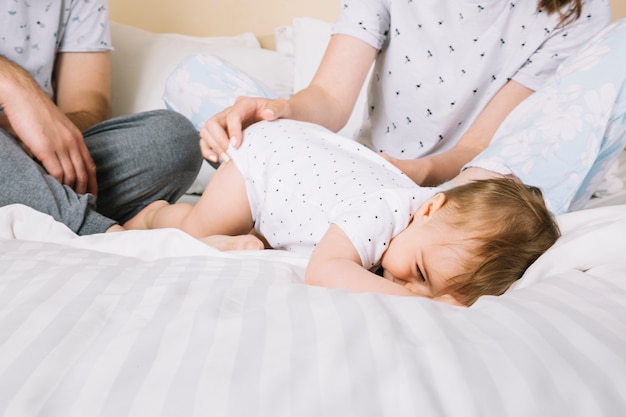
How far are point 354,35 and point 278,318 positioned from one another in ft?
2.98

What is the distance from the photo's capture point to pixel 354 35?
1309mm

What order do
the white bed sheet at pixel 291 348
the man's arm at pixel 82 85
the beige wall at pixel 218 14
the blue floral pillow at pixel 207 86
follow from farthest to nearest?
the beige wall at pixel 218 14, the man's arm at pixel 82 85, the blue floral pillow at pixel 207 86, the white bed sheet at pixel 291 348

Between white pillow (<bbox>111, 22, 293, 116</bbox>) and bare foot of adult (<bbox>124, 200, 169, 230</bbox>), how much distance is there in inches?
25.6

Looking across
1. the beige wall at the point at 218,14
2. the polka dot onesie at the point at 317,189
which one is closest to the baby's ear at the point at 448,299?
the polka dot onesie at the point at 317,189

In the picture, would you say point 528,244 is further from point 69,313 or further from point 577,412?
point 69,313

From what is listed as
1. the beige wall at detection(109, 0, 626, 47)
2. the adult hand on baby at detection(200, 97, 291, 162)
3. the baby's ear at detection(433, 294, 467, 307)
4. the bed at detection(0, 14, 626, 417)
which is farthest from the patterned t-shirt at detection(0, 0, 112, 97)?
the baby's ear at detection(433, 294, 467, 307)

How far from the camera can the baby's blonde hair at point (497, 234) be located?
0.84 meters

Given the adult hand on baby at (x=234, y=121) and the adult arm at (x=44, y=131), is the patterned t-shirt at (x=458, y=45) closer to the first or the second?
the adult hand on baby at (x=234, y=121)

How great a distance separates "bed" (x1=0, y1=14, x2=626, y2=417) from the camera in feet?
1.40

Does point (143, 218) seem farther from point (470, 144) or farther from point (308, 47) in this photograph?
point (308, 47)

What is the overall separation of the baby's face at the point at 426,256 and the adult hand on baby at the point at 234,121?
1.15 feet

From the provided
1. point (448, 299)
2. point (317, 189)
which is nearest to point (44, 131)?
point (317, 189)

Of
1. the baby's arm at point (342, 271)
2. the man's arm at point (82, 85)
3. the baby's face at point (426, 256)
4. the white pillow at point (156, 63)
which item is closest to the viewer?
the baby's arm at point (342, 271)

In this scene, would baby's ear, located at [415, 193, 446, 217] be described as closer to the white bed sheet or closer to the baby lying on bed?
the baby lying on bed
